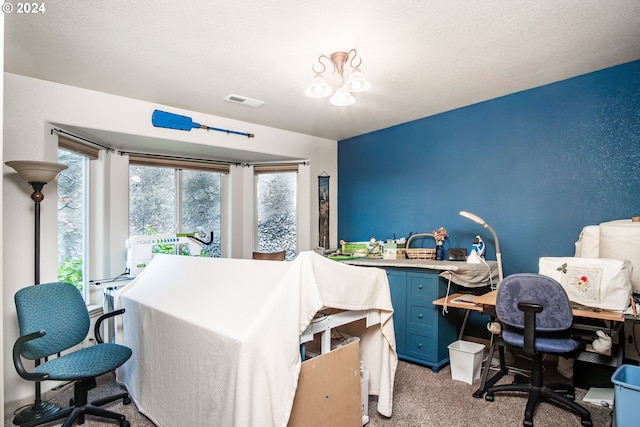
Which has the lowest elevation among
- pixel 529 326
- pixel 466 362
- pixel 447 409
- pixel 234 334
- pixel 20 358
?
pixel 447 409

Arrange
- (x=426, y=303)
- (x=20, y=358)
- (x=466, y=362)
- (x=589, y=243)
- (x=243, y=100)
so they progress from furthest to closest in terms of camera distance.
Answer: (x=243, y=100) → (x=426, y=303) → (x=466, y=362) → (x=589, y=243) → (x=20, y=358)

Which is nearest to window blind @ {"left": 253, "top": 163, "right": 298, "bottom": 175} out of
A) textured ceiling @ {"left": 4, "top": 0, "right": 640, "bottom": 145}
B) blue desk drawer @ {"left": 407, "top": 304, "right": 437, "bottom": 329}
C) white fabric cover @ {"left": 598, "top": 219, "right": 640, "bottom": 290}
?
textured ceiling @ {"left": 4, "top": 0, "right": 640, "bottom": 145}

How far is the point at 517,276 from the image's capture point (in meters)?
2.33

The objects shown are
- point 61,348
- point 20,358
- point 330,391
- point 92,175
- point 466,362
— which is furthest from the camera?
point 92,175

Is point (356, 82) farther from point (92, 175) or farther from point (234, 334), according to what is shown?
point (92, 175)

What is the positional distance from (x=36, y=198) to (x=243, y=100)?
5.92 feet

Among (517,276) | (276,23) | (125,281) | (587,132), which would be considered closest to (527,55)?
(587,132)

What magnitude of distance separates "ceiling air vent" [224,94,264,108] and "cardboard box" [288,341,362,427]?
2388mm

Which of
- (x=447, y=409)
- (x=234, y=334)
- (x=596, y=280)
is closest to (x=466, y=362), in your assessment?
(x=447, y=409)

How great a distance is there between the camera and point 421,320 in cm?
324

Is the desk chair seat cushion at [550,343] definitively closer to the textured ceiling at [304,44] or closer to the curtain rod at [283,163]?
the textured ceiling at [304,44]

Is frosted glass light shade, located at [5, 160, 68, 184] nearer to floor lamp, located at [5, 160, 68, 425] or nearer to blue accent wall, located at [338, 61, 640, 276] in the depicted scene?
floor lamp, located at [5, 160, 68, 425]

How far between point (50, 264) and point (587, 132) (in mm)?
4399

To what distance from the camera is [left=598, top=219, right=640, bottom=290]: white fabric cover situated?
2.43 m
